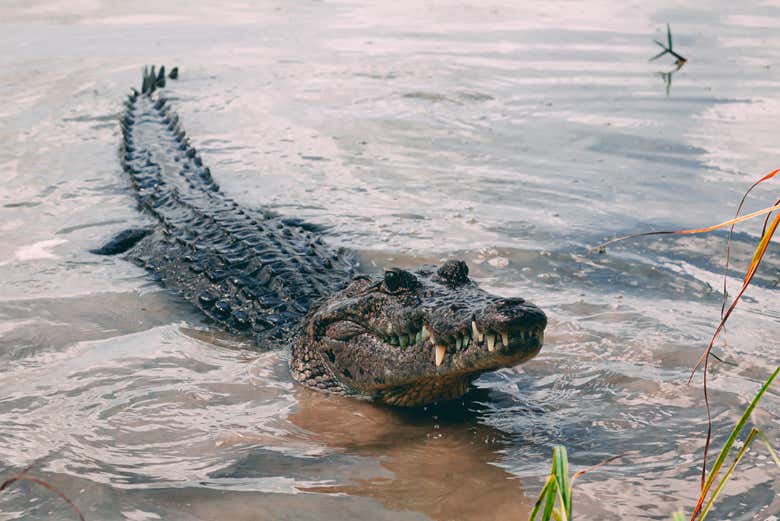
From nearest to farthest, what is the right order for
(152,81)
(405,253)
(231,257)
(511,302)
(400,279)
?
(511,302) < (400,279) < (231,257) < (405,253) < (152,81)

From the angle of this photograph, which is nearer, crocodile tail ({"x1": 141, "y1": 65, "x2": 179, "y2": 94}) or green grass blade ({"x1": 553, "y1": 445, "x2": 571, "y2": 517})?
green grass blade ({"x1": 553, "y1": 445, "x2": 571, "y2": 517})

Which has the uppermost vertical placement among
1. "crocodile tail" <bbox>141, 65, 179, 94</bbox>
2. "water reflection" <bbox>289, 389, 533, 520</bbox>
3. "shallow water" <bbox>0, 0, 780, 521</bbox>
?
"crocodile tail" <bbox>141, 65, 179, 94</bbox>

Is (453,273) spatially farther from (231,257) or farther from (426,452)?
(231,257)

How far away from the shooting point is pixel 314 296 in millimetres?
5027

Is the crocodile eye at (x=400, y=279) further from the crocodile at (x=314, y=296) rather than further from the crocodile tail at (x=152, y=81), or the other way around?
the crocodile tail at (x=152, y=81)

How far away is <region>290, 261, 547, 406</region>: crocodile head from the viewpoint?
3.28m

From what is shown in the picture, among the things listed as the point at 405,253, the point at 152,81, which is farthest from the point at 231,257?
the point at 152,81

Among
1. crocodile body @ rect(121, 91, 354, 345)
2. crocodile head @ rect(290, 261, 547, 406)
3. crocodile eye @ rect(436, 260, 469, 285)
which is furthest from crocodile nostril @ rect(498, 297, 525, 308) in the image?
crocodile body @ rect(121, 91, 354, 345)

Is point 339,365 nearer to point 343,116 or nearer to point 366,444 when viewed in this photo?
point 366,444

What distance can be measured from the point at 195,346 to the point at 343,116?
16.0 feet

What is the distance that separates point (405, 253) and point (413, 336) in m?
2.28

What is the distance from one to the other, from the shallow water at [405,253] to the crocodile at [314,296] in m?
0.16

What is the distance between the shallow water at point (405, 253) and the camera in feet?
11.0

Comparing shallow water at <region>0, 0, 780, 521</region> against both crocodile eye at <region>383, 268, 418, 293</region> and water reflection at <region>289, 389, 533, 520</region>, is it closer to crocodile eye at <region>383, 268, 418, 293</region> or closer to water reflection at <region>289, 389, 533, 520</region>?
water reflection at <region>289, 389, 533, 520</region>
